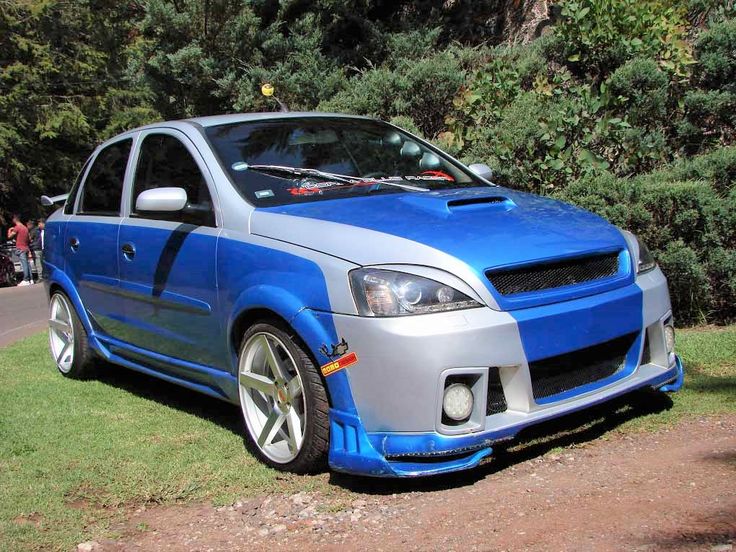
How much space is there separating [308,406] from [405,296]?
0.74 metres

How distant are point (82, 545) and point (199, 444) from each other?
129cm

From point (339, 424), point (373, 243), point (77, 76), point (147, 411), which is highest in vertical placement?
point (77, 76)

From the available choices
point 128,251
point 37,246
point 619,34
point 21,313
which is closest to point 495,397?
point 128,251

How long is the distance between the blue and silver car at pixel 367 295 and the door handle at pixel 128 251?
0.05 feet

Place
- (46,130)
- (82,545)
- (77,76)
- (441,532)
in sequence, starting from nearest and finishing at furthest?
1. (441,532)
2. (82,545)
3. (46,130)
4. (77,76)

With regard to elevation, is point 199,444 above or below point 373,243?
below

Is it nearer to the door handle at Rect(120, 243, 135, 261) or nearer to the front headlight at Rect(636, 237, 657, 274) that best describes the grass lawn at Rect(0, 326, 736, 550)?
the front headlight at Rect(636, 237, 657, 274)

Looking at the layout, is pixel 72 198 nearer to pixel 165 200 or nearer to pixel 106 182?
pixel 106 182

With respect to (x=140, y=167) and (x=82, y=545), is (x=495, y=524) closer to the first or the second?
(x=82, y=545)

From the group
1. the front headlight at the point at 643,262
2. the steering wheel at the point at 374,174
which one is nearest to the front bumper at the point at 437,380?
the front headlight at the point at 643,262

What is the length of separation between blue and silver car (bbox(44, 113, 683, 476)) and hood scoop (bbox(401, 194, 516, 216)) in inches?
0.5

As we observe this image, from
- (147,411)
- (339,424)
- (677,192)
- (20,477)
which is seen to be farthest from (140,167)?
(677,192)

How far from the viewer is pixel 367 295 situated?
12.5ft

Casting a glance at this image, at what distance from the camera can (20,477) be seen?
4578mm
